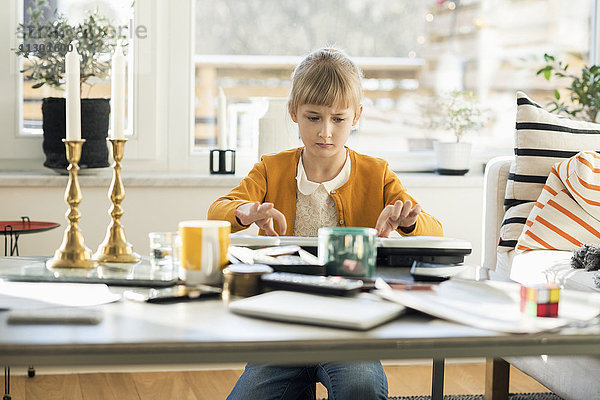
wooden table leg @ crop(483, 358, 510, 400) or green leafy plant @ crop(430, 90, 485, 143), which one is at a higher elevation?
green leafy plant @ crop(430, 90, 485, 143)

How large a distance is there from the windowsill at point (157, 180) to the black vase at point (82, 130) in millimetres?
56

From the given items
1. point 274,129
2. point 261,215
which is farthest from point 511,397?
point 261,215

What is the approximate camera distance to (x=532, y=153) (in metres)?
2.33

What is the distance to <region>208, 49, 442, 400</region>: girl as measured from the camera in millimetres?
1748

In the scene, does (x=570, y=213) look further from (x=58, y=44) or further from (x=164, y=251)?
(x=58, y=44)

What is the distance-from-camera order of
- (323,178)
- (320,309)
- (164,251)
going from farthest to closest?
(323,178) → (164,251) → (320,309)

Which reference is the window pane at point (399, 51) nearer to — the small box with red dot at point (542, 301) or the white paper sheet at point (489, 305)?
the white paper sheet at point (489, 305)

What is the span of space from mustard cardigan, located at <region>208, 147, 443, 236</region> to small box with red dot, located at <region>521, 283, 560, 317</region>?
0.79 meters

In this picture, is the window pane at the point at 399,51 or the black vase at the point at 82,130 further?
the window pane at the point at 399,51

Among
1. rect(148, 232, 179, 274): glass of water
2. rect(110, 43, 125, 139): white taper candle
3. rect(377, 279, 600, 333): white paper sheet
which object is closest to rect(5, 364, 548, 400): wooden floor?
rect(148, 232, 179, 274): glass of water

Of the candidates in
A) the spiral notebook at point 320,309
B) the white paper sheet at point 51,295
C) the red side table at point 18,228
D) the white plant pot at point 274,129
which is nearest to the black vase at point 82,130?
the red side table at point 18,228

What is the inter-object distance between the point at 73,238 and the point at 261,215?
401 mm

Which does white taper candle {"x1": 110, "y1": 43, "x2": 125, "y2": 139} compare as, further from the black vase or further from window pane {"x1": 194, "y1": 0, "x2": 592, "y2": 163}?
window pane {"x1": 194, "y1": 0, "x2": 592, "y2": 163}

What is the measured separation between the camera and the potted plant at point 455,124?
3.03 m
